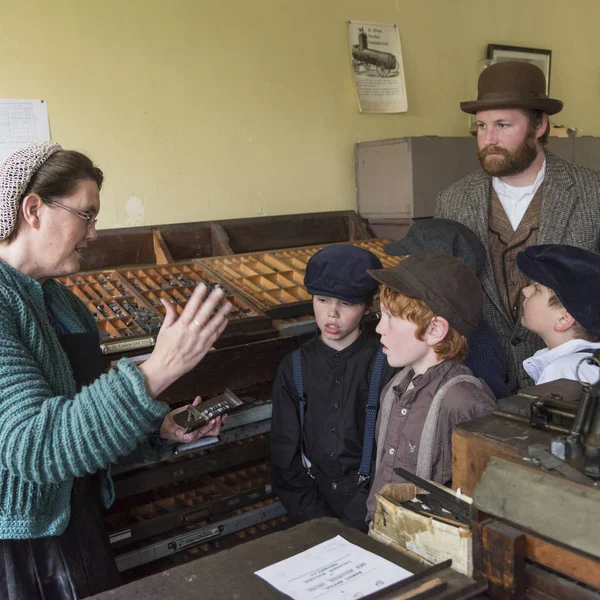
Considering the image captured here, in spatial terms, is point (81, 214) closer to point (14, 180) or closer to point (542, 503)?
point (14, 180)

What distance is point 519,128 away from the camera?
8.80 feet

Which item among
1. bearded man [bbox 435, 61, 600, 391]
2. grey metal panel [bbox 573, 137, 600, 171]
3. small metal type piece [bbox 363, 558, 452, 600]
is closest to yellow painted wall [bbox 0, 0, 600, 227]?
grey metal panel [bbox 573, 137, 600, 171]

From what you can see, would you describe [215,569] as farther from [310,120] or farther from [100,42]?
[310,120]

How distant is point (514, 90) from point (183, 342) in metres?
1.93

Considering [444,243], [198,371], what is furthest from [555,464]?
[198,371]

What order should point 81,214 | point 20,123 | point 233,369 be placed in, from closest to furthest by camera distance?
point 81,214, point 233,369, point 20,123

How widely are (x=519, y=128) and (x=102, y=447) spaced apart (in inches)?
82.8

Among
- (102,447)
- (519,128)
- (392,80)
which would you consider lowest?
(102,447)

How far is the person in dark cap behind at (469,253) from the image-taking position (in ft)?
7.16

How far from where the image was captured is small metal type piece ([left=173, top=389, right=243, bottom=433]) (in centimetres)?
192

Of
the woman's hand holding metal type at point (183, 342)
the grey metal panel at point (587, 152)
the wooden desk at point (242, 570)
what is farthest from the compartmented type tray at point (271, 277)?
the grey metal panel at point (587, 152)

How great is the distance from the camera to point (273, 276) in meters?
3.12

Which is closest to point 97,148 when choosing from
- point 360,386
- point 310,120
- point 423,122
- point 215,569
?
point 310,120

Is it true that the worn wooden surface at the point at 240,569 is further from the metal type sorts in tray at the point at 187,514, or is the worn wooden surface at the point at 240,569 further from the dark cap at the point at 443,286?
the metal type sorts in tray at the point at 187,514
